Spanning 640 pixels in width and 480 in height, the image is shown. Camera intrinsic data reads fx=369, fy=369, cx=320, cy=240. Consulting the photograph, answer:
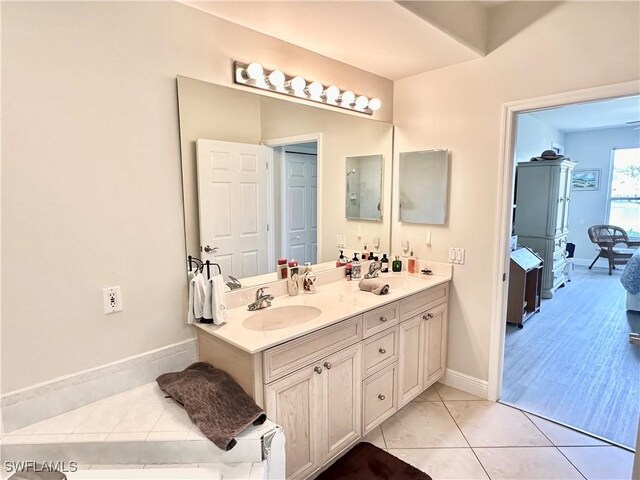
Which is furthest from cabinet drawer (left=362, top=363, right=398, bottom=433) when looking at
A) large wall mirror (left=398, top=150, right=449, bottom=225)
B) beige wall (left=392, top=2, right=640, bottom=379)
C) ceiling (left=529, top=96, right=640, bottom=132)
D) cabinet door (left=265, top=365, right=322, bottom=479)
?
ceiling (left=529, top=96, right=640, bottom=132)

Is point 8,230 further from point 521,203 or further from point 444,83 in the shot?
point 521,203

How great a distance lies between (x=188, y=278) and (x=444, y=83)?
2.28 meters

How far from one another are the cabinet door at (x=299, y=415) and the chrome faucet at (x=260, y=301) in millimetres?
472

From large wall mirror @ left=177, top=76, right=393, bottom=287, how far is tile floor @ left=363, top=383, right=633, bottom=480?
4.11 ft

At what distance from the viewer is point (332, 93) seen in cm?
252

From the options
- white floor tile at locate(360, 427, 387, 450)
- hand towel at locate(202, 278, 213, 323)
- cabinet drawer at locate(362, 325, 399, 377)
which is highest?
hand towel at locate(202, 278, 213, 323)

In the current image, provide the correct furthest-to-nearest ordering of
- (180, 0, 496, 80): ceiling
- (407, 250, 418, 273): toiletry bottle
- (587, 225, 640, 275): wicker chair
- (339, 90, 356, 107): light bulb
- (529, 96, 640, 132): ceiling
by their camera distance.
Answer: (587, 225, 640, 275): wicker chair → (529, 96, 640, 132): ceiling → (407, 250, 418, 273): toiletry bottle → (339, 90, 356, 107): light bulb → (180, 0, 496, 80): ceiling

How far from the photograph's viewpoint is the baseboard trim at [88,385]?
146 centimetres

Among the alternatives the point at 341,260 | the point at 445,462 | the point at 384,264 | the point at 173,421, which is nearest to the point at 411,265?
the point at 384,264

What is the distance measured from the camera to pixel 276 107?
2.26 meters

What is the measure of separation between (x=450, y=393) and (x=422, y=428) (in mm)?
548

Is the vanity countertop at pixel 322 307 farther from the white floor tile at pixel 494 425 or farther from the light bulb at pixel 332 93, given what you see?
the light bulb at pixel 332 93

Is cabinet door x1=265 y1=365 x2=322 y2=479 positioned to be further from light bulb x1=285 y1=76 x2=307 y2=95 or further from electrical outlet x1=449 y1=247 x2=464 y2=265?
light bulb x1=285 y1=76 x2=307 y2=95

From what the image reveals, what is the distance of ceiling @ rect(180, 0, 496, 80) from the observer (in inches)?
72.3
